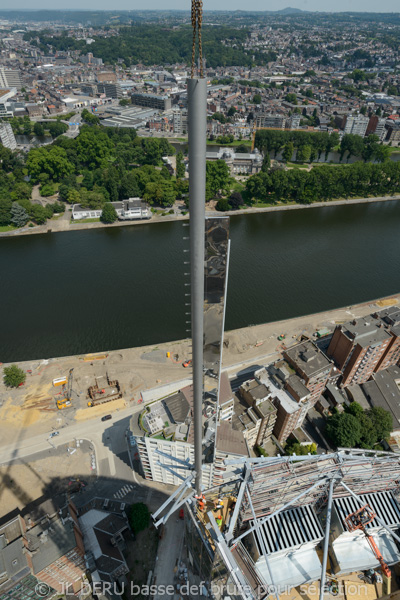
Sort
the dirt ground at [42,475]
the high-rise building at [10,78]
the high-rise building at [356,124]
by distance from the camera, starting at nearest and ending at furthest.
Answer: the dirt ground at [42,475]
the high-rise building at [356,124]
the high-rise building at [10,78]

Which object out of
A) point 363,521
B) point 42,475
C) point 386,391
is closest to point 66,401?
point 42,475

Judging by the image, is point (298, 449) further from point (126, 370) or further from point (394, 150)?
point (394, 150)

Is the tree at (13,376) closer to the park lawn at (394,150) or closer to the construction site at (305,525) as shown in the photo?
the construction site at (305,525)

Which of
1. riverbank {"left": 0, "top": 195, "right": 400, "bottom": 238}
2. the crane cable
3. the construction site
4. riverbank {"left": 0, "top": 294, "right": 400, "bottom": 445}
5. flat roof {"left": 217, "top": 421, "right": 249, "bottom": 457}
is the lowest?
riverbank {"left": 0, "top": 294, "right": 400, "bottom": 445}

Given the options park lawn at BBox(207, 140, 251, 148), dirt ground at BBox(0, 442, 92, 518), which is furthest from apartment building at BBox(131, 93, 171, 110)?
dirt ground at BBox(0, 442, 92, 518)

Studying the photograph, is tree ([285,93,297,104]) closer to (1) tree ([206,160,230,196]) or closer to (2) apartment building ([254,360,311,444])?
(1) tree ([206,160,230,196])

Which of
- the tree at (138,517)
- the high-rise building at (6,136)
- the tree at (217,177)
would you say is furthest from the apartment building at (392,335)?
the high-rise building at (6,136)
